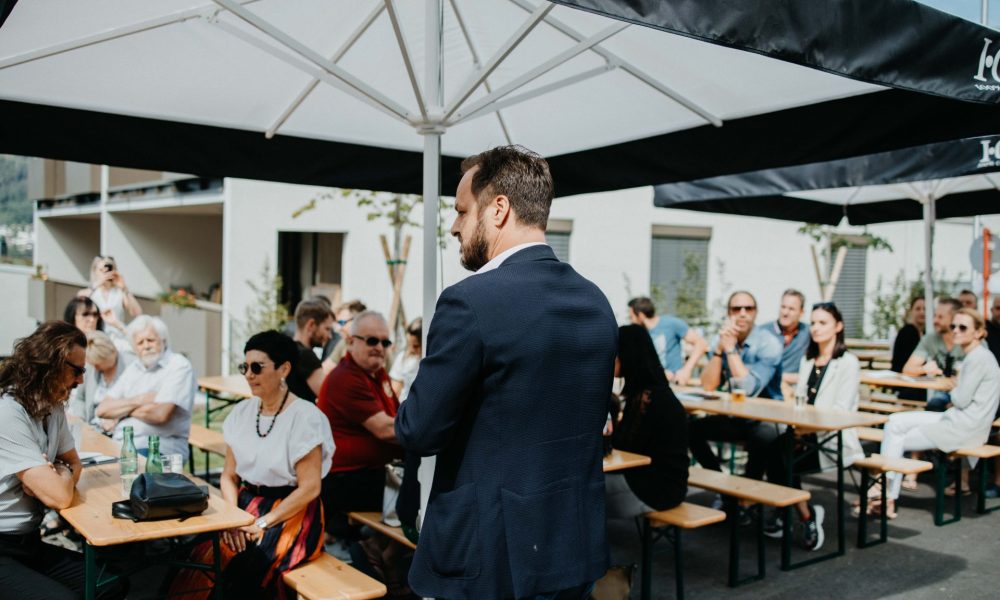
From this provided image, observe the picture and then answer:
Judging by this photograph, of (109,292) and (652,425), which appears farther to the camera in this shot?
(109,292)

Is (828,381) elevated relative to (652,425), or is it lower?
elevated

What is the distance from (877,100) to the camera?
3598 millimetres

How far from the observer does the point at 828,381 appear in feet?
19.8

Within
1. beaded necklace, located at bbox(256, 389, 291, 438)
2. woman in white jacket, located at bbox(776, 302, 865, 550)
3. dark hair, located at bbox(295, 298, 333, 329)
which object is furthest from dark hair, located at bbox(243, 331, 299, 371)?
woman in white jacket, located at bbox(776, 302, 865, 550)

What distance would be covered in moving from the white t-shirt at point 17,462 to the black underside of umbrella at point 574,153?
1.31 meters

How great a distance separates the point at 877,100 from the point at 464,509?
2.75 m

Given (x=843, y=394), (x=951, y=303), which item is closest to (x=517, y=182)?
(x=843, y=394)

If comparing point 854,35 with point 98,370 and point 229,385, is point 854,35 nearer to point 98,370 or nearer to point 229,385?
point 98,370

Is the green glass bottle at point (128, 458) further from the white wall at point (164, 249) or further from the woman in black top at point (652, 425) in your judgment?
the white wall at point (164, 249)

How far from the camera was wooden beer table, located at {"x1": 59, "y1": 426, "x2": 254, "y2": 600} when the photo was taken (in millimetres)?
3033

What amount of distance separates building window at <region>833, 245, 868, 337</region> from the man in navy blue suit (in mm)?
18696

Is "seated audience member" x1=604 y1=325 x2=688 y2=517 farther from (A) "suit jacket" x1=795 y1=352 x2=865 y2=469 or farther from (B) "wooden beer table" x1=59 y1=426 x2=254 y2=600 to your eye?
(B) "wooden beer table" x1=59 y1=426 x2=254 y2=600

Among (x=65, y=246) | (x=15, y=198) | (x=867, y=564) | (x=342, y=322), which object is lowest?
(x=867, y=564)

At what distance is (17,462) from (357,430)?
169 centimetres
